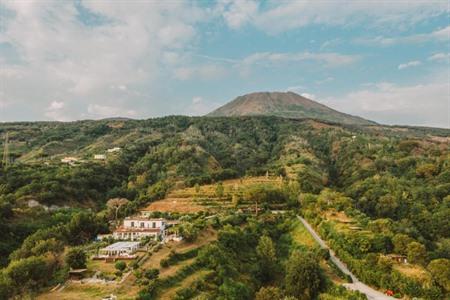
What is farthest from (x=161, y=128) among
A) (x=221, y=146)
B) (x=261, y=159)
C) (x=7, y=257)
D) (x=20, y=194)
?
(x=7, y=257)

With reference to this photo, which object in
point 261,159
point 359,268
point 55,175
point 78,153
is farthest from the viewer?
point 78,153

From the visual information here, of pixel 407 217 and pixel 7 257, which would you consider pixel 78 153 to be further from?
pixel 407 217

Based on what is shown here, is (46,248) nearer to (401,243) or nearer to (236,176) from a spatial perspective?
(401,243)

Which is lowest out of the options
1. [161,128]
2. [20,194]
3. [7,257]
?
[7,257]

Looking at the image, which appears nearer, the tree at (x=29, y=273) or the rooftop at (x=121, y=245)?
the tree at (x=29, y=273)

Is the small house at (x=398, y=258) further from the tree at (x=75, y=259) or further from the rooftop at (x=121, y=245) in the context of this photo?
the tree at (x=75, y=259)

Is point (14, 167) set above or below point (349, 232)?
above

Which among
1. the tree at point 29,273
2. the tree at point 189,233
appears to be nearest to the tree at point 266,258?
the tree at point 189,233
